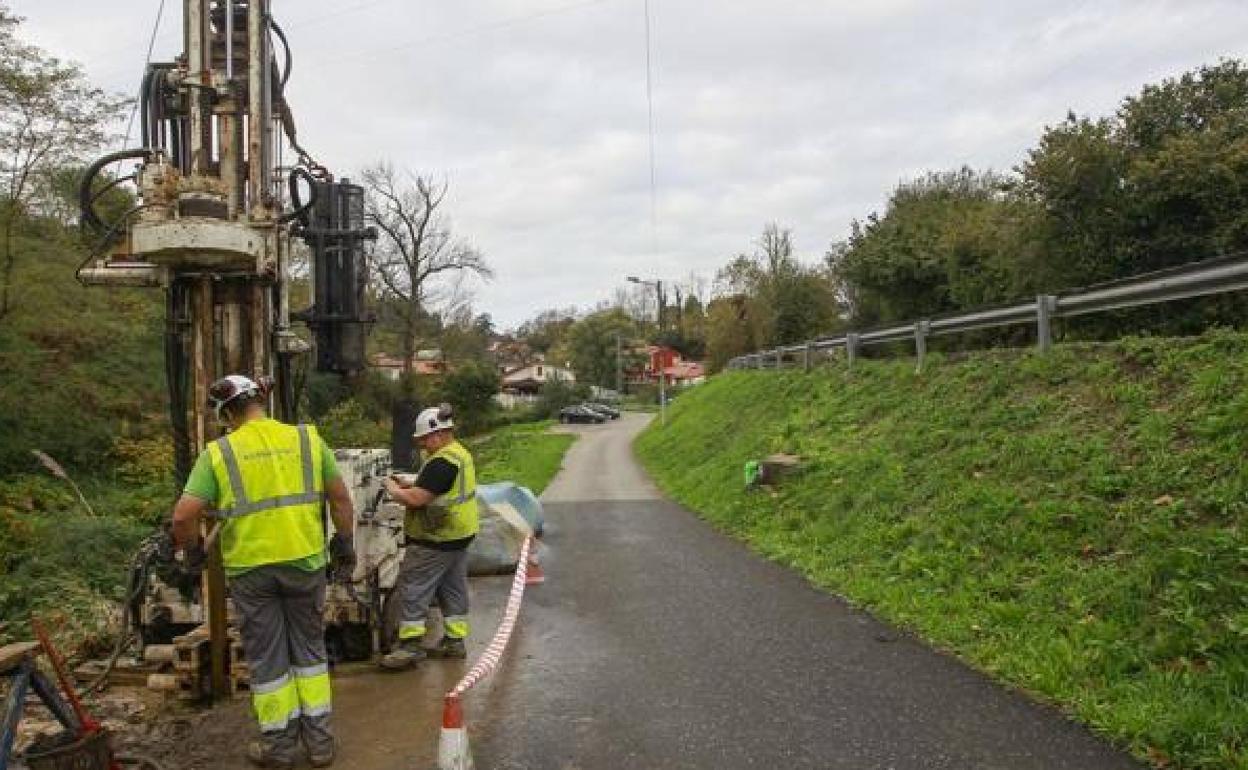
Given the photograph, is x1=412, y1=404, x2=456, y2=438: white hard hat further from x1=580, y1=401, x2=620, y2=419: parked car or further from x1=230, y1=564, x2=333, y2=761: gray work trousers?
x1=580, y1=401, x2=620, y2=419: parked car

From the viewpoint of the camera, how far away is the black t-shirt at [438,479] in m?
6.42

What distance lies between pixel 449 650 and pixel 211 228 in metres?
3.27

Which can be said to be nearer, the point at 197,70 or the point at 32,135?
the point at 197,70

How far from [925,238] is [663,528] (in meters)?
15.4

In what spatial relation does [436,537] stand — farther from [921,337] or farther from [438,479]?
[921,337]

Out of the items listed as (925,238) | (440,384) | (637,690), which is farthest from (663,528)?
(440,384)

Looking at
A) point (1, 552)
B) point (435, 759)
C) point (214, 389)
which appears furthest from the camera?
point (1, 552)

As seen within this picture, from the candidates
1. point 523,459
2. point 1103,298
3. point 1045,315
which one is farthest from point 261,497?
point 523,459

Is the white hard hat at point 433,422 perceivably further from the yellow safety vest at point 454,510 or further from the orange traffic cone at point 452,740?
the orange traffic cone at point 452,740

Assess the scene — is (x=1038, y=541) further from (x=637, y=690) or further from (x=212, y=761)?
(x=212, y=761)

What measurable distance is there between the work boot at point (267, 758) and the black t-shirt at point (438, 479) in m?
2.11

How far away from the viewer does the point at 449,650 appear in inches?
258

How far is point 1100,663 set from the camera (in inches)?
192

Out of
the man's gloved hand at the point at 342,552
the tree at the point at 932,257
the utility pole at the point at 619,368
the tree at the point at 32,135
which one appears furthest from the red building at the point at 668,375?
the man's gloved hand at the point at 342,552
